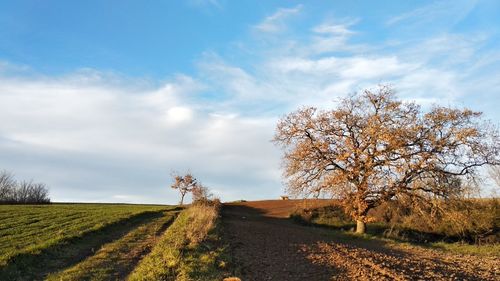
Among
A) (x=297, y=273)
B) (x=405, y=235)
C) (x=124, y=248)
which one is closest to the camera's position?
(x=297, y=273)

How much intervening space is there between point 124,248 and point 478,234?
20.5 metres

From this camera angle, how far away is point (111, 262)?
50.6ft

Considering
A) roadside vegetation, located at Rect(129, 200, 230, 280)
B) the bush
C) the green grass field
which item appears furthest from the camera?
the bush

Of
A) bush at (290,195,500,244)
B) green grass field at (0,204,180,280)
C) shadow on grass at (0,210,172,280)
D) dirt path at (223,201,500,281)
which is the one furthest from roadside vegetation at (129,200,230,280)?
bush at (290,195,500,244)

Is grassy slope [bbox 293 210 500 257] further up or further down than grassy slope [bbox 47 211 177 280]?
further up

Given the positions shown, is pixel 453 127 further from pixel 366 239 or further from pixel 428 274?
pixel 428 274

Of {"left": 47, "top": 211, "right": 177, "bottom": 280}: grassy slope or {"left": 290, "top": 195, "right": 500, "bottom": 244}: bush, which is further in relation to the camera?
{"left": 290, "top": 195, "right": 500, "bottom": 244}: bush

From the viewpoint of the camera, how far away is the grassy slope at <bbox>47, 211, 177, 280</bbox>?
42.8 ft

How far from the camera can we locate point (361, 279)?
10.4 meters

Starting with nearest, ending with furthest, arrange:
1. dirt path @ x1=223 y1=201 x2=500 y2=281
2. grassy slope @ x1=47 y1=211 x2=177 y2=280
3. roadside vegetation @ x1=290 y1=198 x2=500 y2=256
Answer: dirt path @ x1=223 y1=201 x2=500 y2=281 < grassy slope @ x1=47 y1=211 x2=177 y2=280 < roadside vegetation @ x1=290 y1=198 x2=500 y2=256

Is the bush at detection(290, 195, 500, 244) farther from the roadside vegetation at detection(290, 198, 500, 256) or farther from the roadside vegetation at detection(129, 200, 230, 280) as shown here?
the roadside vegetation at detection(129, 200, 230, 280)

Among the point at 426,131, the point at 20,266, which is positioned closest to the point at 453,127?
the point at 426,131

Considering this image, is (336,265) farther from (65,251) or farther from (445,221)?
(445,221)

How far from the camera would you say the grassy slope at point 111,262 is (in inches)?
513
